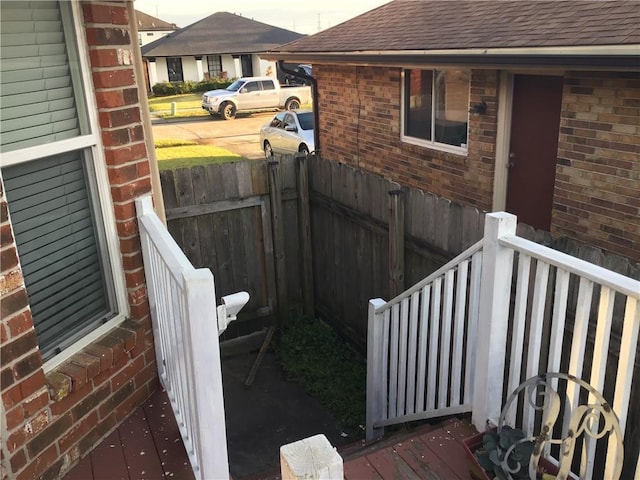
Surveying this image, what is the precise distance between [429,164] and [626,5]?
2902 millimetres

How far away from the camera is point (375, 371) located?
4.22 metres

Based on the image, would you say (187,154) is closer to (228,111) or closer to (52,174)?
(228,111)

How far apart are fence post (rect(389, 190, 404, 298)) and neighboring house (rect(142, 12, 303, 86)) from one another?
32.2 metres

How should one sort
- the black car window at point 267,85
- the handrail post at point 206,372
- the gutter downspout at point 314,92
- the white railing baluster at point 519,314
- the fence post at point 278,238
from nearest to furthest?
1. the handrail post at point 206,372
2. the white railing baluster at point 519,314
3. the fence post at point 278,238
4. the gutter downspout at point 314,92
5. the black car window at point 267,85

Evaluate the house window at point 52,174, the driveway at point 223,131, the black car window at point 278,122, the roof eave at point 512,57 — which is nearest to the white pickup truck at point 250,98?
the driveway at point 223,131

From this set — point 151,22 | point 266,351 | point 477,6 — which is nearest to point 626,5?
point 477,6

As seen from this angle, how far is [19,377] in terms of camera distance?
94.6 inches

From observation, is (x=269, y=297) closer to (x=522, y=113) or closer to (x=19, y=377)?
Result: (x=522, y=113)

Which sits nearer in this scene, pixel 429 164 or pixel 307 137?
pixel 429 164

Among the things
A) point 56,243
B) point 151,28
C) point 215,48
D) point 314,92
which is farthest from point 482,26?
point 151,28

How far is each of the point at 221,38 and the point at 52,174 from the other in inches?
1432

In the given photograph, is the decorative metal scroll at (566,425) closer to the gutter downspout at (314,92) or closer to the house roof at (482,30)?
the house roof at (482,30)

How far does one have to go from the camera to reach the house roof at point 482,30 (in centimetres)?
491

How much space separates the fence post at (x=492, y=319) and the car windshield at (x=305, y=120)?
11563mm
